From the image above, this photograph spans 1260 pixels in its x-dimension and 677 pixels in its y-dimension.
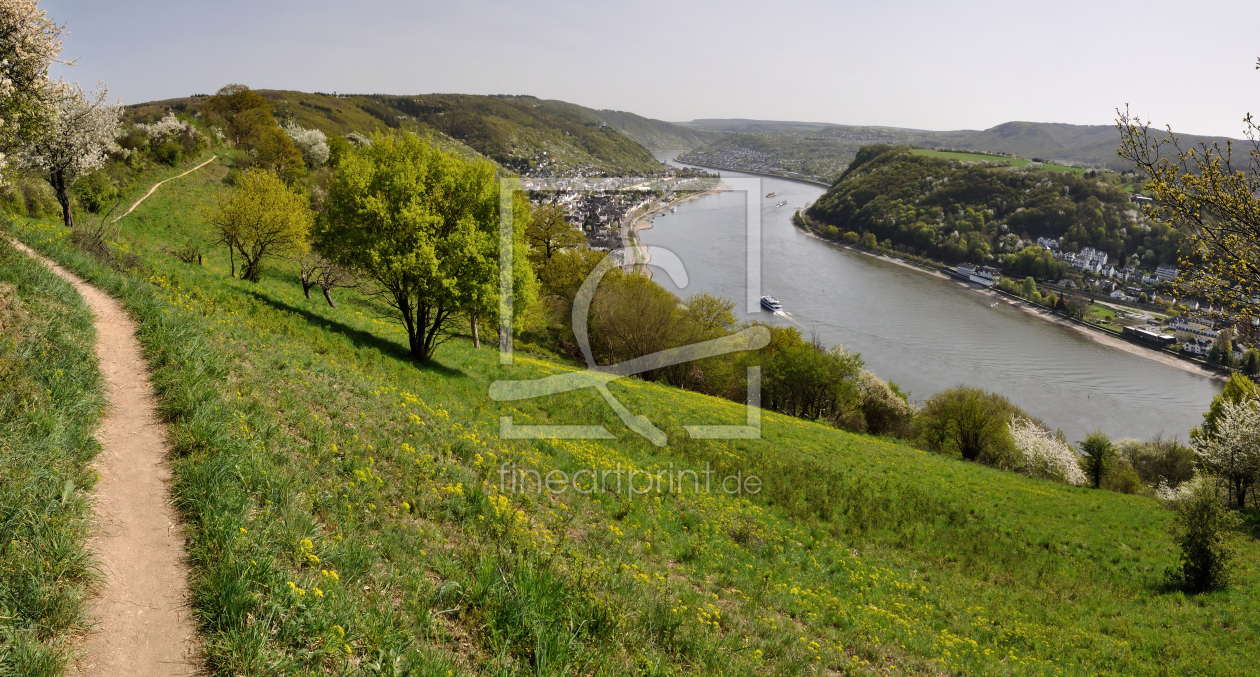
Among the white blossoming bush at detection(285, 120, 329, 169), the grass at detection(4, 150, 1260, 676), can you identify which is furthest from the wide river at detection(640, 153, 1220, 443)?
the white blossoming bush at detection(285, 120, 329, 169)

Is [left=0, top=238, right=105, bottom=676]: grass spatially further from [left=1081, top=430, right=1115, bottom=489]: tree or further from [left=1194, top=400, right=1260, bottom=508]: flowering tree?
[left=1081, top=430, right=1115, bottom=489]: tree

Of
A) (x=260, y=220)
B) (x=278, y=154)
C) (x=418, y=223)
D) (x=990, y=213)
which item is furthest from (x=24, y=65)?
(x=990, y=213)

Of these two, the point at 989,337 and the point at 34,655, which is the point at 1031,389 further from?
the point at 34,655

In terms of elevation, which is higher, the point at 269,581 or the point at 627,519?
the point at 269,581

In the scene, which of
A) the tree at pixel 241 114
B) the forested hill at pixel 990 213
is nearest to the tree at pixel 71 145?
the tree at pixel 241 114

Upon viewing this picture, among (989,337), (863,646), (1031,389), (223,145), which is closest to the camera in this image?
(863,646)

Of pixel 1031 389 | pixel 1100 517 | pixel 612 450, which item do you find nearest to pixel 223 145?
pixel 612 450
